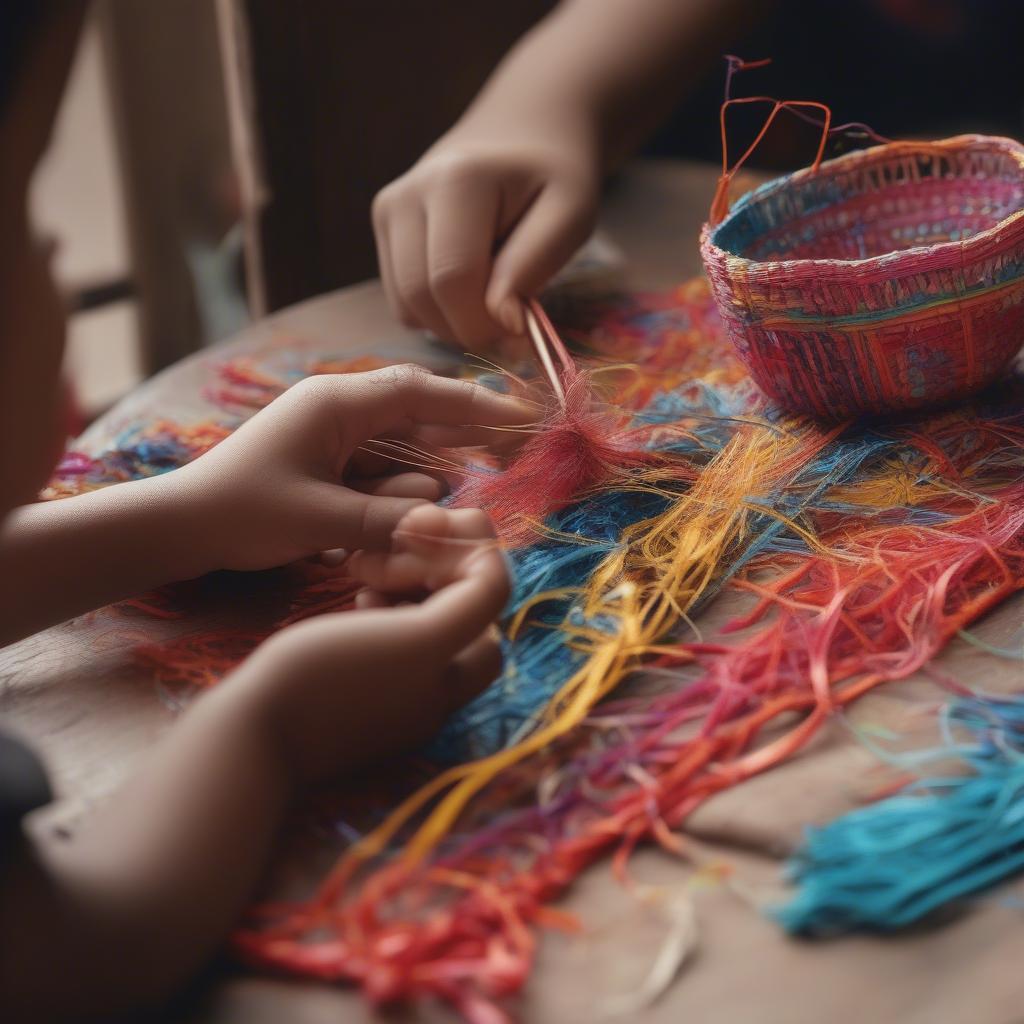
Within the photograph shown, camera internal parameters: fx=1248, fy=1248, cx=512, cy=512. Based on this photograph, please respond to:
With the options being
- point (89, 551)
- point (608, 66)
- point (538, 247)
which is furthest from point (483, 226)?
point (89, 551)

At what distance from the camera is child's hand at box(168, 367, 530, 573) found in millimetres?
630

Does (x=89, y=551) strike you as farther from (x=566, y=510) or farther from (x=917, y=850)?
(x=917, y=850)

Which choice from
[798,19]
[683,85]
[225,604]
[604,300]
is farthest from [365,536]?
[798,19]

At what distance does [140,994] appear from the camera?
42 centimetres

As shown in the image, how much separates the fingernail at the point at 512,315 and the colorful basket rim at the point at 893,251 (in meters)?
0.16

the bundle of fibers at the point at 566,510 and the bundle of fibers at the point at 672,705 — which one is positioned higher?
the bundle of fibers at the point at 566,510

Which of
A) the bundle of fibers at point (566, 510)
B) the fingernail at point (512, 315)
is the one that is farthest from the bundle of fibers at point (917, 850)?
the fingernail at point (512, 315)

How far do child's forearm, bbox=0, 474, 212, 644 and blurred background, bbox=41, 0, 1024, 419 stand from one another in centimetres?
44

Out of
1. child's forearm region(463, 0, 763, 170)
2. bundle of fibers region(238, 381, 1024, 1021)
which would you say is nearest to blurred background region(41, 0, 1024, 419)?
child's forearm region(463, 0, 763, 170)

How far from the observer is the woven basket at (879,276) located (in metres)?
→ 0.67

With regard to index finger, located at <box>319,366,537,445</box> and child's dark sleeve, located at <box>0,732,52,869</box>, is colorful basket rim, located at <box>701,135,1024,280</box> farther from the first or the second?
child's dark sleeve, located at <box>0,732,52,869</box>

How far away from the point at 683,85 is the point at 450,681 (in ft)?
2.47

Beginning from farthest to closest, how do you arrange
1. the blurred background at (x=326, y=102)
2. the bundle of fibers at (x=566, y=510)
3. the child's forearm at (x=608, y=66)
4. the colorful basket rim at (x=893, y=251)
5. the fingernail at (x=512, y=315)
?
the blurred background at (x=326, y=102), the child's forearm at (x=608, y=66), the fingernail at (x=512, y=315), the colorful basket rim at (x=893, y=251), the bundle of fibers at (x=566, y=510)

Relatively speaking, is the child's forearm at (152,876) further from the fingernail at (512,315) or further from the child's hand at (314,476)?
the fingernail at (512,315)
